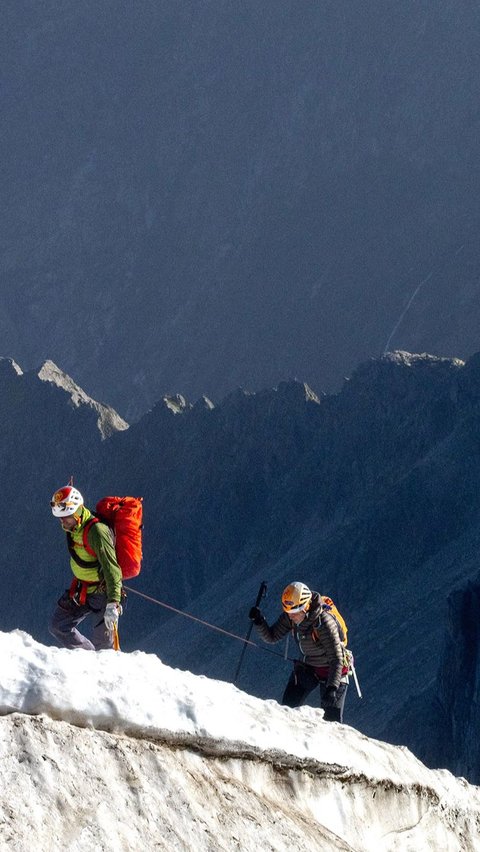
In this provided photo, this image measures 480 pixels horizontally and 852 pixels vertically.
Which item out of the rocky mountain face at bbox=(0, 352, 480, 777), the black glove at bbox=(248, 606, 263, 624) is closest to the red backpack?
the black glove at bbox=(248, 606, 263, 624)

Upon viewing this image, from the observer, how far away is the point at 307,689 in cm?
1656

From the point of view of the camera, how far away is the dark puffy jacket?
1576 cm

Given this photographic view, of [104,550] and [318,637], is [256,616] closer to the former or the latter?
[318,637]

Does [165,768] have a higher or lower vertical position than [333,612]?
lower

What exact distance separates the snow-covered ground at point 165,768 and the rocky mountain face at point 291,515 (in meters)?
42.1

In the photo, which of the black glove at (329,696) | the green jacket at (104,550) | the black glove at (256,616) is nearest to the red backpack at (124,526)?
the green jacket at (104,550)

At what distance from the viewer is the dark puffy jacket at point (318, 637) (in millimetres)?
15758

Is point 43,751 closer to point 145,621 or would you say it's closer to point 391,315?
point 145,621

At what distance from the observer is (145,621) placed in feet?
336

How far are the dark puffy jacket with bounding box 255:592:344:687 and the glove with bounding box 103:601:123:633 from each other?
2677 mm


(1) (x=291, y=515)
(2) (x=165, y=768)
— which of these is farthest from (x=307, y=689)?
(1) (x=291, y=515)

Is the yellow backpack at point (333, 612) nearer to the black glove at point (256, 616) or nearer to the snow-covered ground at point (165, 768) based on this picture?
the black glove at point (256, 616)

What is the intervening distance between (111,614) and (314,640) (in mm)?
3263

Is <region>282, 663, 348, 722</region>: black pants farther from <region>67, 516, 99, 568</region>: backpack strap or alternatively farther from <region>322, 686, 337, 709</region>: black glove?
<region>67, 516, 99, 568</region>: backpack strap
